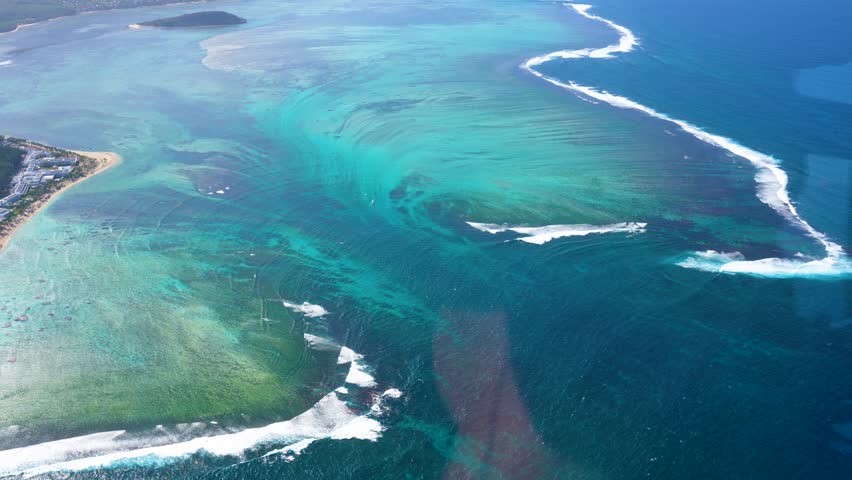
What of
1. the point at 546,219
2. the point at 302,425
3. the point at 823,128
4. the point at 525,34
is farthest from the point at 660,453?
the point at 525,34

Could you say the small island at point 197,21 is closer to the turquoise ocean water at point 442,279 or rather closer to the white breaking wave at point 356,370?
the turquoise ocean water at point 442,279

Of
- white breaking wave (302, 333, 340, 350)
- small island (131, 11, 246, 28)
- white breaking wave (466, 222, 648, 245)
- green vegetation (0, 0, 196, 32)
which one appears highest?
green vegetation (0, 0, 196, 32)

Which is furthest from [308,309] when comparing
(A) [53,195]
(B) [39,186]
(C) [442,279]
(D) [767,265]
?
(B) [39,186]

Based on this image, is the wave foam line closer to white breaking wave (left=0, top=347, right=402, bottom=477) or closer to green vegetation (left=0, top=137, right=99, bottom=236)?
white breaking wave (left=0, top=347, right=402, bottom=477)

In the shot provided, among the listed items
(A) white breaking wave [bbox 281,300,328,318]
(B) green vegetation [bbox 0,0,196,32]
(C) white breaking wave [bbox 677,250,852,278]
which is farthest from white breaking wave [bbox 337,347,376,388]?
(B) green vegetation [bbox 0,0,196,32]

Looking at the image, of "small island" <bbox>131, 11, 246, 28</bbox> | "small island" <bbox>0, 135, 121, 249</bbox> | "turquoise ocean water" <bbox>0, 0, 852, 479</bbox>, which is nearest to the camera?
"turquoise ocean water" <bbox>0, 0, 852, 479</bbox>

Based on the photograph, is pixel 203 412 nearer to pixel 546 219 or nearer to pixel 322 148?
pixel 546 219
